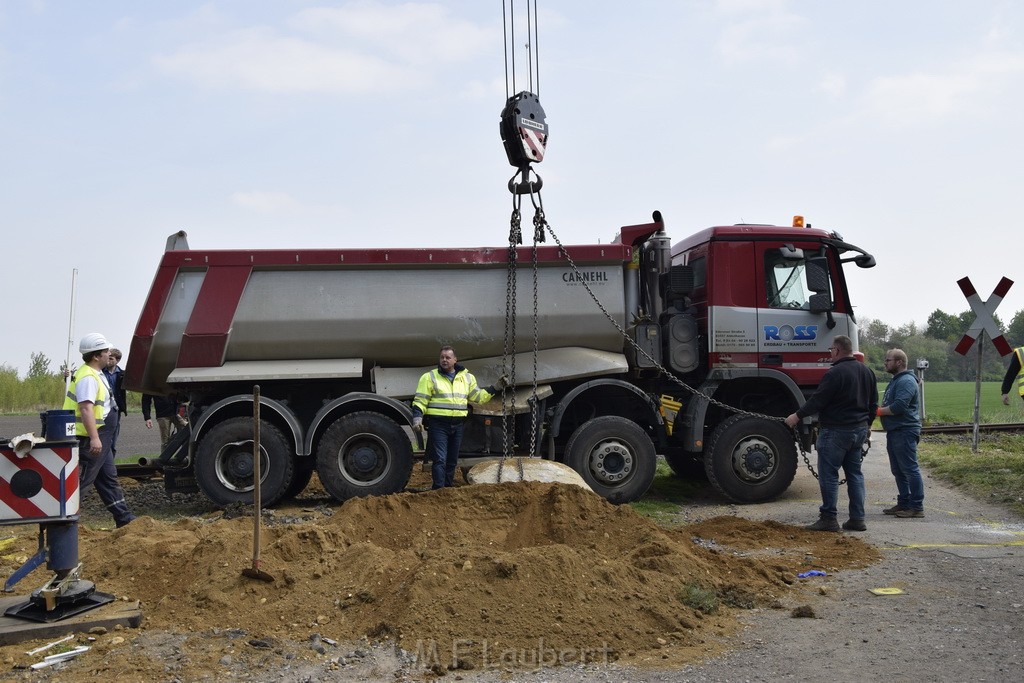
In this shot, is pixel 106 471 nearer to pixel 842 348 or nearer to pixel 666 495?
pixel 666 495

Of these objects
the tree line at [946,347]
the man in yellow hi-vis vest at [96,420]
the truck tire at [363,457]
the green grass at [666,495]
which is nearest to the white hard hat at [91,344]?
the man in yellow hi-vis vest at [96,420]

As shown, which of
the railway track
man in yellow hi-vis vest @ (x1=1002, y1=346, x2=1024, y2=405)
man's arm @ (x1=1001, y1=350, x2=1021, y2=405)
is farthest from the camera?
the railway track

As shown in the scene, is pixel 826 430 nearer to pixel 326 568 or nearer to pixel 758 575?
pixel 758 575

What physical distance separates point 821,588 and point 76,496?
495 cm

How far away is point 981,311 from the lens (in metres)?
12.7

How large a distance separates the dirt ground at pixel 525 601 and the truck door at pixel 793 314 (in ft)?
9.20

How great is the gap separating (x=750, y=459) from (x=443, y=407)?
11.5ft

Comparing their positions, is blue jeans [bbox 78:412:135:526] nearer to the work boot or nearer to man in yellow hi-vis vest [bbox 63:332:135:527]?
man in yellow hi-vis vest [bbox 63:332:135:527]

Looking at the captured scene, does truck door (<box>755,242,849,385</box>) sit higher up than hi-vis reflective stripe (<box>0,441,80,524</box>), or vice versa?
truck door (<box>755,242,849,385</box>)

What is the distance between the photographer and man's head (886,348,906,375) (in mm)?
8875

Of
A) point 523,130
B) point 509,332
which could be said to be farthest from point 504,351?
point 523,130

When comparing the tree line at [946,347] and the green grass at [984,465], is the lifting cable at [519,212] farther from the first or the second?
the tree line at [946,347]

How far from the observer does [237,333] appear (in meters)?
9.11

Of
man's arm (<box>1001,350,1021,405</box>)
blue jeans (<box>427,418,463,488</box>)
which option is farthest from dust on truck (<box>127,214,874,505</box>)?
man's arm (<box>1001,350,1021,405</box>)
